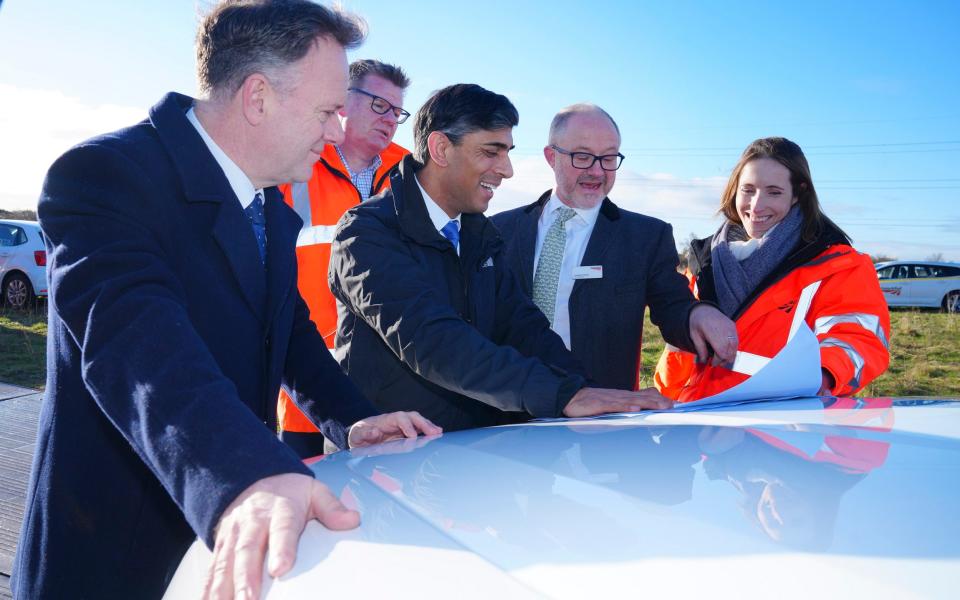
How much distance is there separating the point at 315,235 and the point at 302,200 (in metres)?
0.19

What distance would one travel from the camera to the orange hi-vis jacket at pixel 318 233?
307 cm

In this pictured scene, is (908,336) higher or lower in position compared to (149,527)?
lower

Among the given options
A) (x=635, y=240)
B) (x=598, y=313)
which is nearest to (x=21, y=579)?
(x=598, y=313)

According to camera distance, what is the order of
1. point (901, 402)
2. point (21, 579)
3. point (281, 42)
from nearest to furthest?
point (21, 579), point (281, 42), point (901, 402)

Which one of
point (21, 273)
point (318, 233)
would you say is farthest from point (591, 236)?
point (21, 273)

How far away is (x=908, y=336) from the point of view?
1207 centimetres

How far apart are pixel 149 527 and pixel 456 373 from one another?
818mm

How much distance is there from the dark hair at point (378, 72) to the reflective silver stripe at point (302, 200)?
668 millimetres

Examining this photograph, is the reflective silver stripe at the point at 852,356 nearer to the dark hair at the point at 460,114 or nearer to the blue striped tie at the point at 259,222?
the dark hair at the point at 460,114

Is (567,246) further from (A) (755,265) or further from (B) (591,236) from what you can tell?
(A) (755,265)

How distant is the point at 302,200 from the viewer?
3.38 meters

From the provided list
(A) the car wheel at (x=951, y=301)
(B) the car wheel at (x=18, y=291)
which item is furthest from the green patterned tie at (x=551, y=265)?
(A) the car wheel at (x=951, y=301)

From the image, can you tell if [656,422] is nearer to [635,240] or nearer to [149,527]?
[149,527]

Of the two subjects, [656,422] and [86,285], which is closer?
[86,285]
